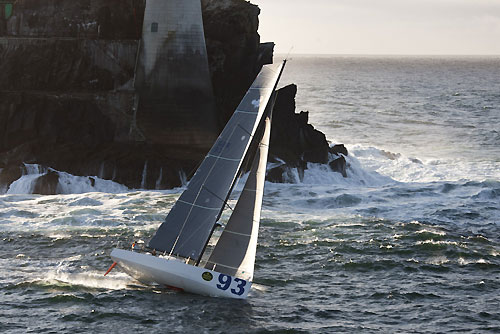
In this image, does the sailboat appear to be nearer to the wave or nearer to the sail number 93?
the sail number 93

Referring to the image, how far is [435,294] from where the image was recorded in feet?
99.6

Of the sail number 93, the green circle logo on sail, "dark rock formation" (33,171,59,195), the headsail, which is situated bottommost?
"dark rock formation" (33,171,59,195)

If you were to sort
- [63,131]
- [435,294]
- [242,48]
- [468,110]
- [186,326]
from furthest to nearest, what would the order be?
[468,110], [242,48], [63,131], [435,294], [186,326]

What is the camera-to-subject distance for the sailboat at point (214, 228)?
28.4m

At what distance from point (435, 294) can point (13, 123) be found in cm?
3177

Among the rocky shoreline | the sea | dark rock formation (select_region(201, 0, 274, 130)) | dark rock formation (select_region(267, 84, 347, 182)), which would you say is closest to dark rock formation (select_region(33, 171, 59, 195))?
the sea

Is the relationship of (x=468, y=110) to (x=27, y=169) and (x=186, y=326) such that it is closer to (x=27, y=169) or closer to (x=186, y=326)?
(x=27, y=169)

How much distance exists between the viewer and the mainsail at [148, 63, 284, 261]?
2892 cm

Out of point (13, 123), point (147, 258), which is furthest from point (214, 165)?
point (13, 123)

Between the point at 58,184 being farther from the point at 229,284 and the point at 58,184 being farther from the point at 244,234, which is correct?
the point at 229,284

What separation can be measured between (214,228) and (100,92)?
1054 inches

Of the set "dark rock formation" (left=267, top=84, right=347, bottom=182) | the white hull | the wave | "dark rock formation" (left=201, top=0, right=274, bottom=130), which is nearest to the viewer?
the white hull

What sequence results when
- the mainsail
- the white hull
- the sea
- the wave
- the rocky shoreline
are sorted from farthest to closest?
the rocky shoreline, the wave, the mainsail, the white hull, the sea

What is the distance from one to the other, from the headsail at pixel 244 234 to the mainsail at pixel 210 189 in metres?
0.84
